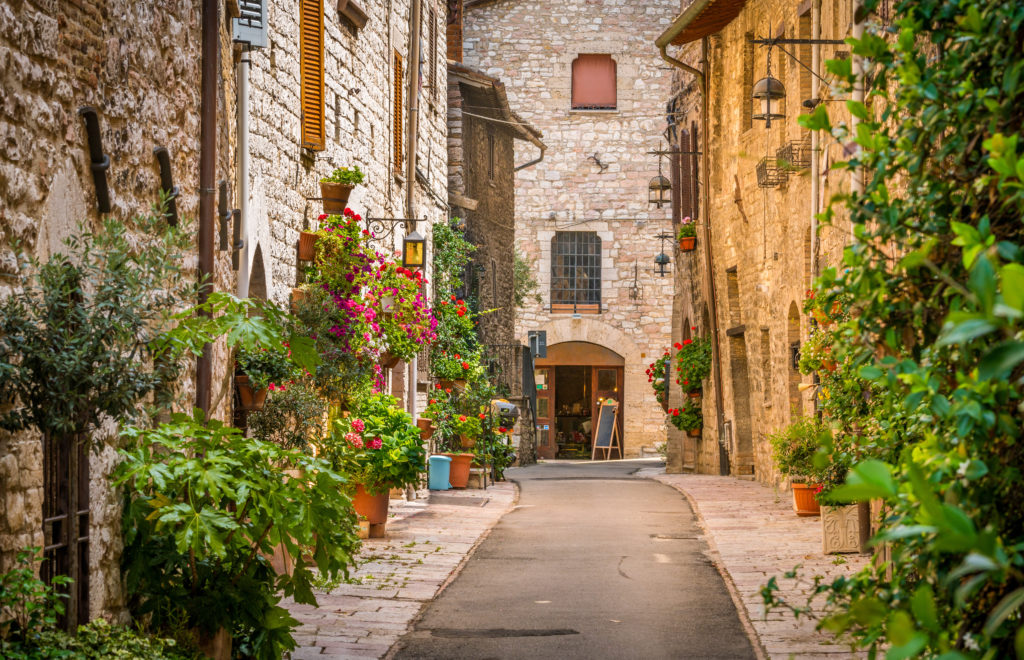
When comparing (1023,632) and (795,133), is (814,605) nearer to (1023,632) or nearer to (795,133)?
(1023,632)

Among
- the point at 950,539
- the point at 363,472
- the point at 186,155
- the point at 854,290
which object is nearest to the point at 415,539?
the point at 363,472

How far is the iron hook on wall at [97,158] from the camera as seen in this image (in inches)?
199

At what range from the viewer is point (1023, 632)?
1.70 metres

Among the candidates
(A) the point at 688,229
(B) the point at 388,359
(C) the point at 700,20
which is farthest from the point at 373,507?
(A) the point at 688,229

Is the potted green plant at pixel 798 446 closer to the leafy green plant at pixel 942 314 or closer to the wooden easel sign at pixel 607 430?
the leafy green plant at pixel 942 314

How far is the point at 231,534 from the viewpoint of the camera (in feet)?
17.9

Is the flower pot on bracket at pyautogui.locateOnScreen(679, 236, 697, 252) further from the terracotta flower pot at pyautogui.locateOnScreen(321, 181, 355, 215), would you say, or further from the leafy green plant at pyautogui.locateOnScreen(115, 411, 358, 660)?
the leafy green plant at pyautogui.locateOnScreen(115, 411, 358, 660)

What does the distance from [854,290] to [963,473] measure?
67 cm

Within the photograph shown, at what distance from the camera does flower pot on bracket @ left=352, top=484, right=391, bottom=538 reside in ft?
35.2

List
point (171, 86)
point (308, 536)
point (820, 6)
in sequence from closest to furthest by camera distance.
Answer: point (308, 536), point (171, 86), point (820, 6)

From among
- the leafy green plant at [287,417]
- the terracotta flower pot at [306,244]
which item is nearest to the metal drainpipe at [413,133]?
the terracotta flower pot at [306,244]

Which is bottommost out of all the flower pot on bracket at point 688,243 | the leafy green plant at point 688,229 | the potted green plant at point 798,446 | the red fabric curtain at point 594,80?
the potted green plant at point 798,446

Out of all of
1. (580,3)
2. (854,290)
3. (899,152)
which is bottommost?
(854,290)

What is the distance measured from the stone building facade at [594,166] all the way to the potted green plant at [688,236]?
935 centimetres
